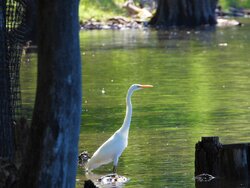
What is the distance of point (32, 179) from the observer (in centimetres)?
917

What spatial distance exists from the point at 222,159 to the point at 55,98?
14.5 feet

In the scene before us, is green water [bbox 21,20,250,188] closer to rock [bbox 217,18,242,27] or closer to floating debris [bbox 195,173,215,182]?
floating debris [bbox 195,173,215,182]

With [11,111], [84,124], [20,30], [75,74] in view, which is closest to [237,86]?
[84,124]

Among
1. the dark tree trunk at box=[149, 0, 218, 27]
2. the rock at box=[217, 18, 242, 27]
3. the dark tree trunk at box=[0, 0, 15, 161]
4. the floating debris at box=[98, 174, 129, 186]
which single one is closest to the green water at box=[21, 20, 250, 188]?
the floating debris at box=[98, 174, 129, 186]

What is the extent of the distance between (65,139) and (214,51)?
3162 cm

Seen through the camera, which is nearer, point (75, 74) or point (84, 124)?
point (75, 74)

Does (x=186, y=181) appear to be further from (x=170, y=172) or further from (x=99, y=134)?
(x=99, y=134)

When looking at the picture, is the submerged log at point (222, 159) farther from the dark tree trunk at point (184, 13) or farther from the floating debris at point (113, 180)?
the dark tree trunk at point (184, 13)

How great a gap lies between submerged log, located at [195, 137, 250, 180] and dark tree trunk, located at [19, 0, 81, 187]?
4008 millimetres

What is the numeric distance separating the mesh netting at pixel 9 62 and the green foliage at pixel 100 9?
5662 cm

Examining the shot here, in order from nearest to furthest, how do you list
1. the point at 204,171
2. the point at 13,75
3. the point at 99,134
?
the point at 204,171
the point at 13,75
the point at 99,134

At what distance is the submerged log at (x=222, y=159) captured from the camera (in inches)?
506

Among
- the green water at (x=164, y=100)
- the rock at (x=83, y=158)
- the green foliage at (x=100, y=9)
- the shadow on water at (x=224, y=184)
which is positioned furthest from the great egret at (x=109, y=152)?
the green foliage at (x=100, y=9)

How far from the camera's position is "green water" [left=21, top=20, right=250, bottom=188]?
50.4 feet
